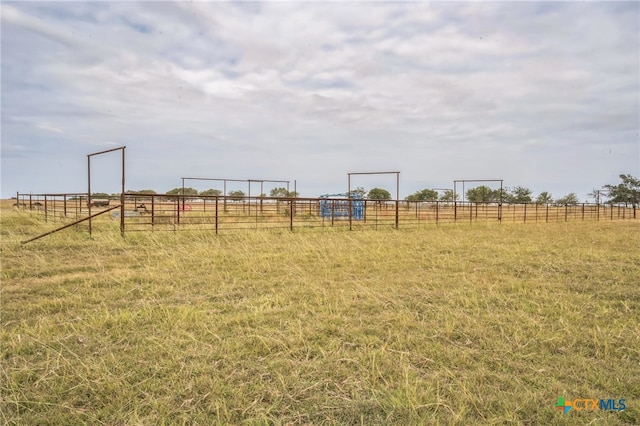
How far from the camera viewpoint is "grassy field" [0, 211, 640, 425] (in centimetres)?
242

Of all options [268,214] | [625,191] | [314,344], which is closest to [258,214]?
[268,214]

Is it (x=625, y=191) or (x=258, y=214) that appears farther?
(x=625, y=191)

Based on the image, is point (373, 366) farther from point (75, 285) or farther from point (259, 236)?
point (259, 236)

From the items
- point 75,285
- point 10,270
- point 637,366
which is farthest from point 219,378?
point 10,270

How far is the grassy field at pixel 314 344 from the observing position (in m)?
2.42

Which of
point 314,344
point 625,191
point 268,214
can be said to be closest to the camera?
point 314,344

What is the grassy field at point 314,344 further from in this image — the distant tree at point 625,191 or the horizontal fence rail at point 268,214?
the distant tree at point 625,191

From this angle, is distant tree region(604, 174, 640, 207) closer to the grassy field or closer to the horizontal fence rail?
the horizontal fence rail

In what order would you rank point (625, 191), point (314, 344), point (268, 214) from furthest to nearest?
1. point (625, 191)
2. point (268, 214)
3. point (314, 344)

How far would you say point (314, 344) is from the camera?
3.35 meters

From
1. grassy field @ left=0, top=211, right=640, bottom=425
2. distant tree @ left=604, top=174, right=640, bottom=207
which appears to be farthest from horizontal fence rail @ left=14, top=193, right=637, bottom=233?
distant tree @ left=604, top=174, right=640, bottom=207

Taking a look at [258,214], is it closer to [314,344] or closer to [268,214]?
[268,214]

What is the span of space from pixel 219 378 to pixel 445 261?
5789 mm

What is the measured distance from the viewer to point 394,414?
2.37 meters
